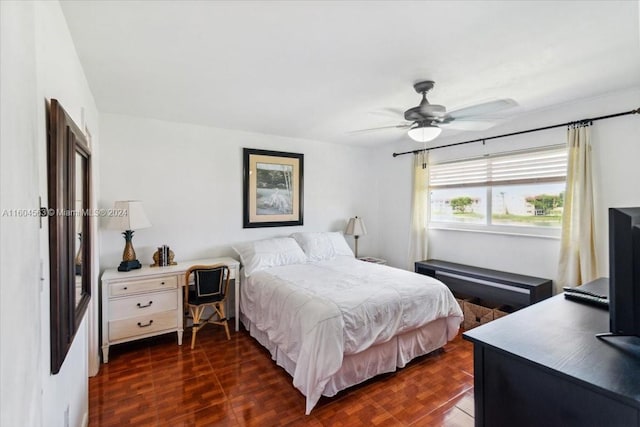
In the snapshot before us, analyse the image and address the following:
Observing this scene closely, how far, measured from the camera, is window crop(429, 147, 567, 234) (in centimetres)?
309

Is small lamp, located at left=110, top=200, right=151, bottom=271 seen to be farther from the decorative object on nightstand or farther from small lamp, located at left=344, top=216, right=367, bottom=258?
small lamp, located at left=344, top=216, right=367, bottom=258

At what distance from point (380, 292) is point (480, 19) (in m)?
1.93

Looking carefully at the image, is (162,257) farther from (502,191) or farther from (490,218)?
(502,191)

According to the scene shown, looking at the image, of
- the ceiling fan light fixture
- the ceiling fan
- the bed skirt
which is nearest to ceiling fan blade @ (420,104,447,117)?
the ceiling fan

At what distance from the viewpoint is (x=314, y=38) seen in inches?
68.4

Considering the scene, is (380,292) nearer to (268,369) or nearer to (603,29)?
(268,369)

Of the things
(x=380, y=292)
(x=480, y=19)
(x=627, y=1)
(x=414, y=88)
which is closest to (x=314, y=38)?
(x=480, y=19)

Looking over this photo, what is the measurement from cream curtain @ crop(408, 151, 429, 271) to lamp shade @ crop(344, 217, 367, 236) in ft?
2.45

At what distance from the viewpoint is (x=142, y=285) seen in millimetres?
2828

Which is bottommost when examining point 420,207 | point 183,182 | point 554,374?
point 554,374

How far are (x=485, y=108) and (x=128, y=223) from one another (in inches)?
125

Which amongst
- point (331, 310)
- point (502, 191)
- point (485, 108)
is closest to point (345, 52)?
point (485, 108)

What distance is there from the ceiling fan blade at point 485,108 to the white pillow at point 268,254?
226 centimetres

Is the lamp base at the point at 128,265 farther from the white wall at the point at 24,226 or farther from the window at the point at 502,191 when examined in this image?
the window at the point at 502,191
